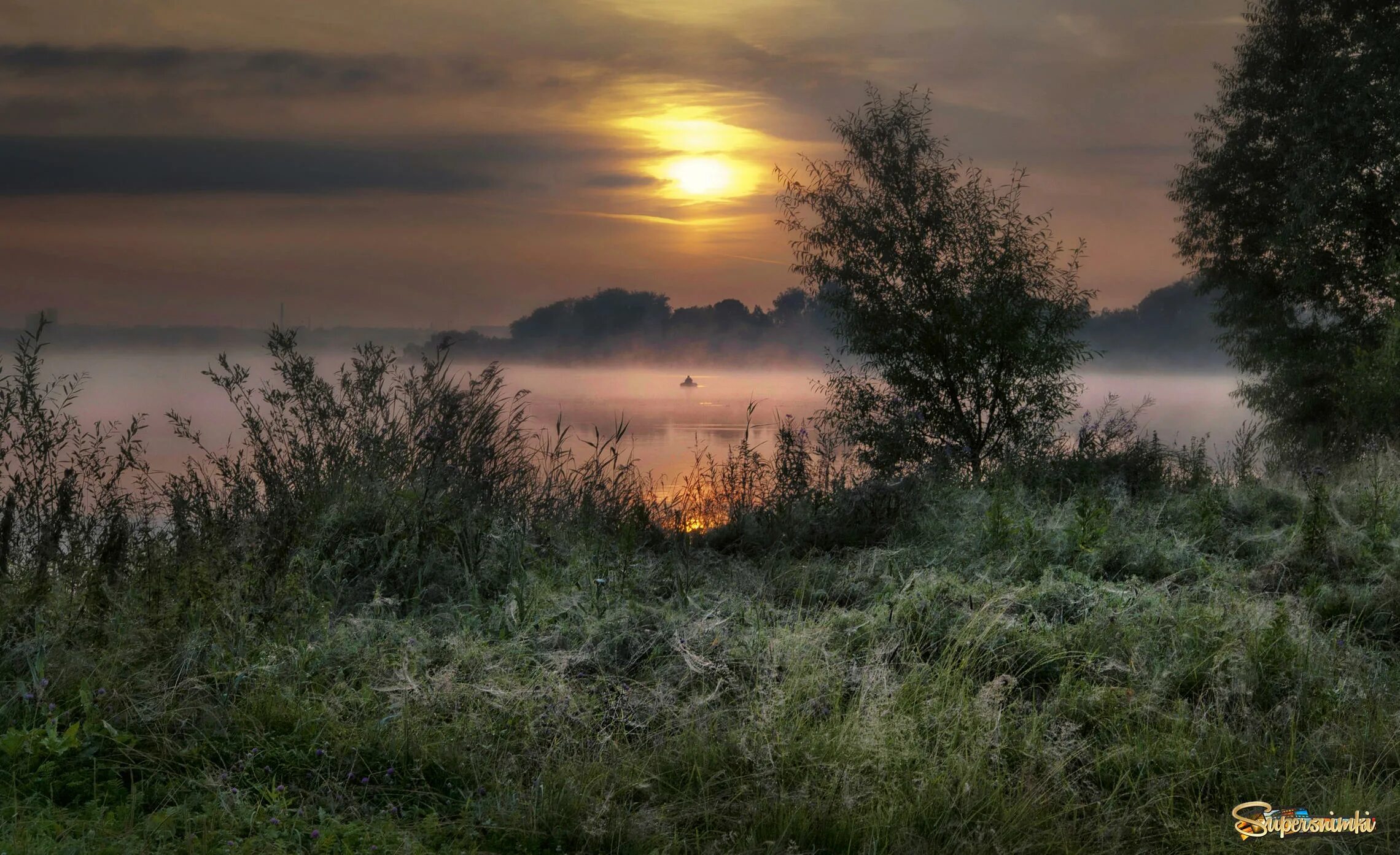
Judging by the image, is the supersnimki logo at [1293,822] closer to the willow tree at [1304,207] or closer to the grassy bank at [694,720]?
the grassy bank at [694,720]

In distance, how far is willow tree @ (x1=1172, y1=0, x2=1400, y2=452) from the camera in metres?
19.1

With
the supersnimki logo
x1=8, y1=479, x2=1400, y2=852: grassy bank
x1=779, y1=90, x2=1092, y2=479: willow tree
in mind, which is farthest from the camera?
x1=779, y1=90, x2=1092, y2=479: willow tree

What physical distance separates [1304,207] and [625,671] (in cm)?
1955

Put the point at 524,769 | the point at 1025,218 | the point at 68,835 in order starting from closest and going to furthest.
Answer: the point at 68,835, the point at 524,769, the point at 1025,218

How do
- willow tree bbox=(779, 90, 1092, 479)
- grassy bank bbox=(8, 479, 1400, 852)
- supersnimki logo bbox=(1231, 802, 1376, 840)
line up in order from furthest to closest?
willow tree bbox=(779, 90, 1092, 479)
supersnimki logo bbox=(1231, 802, 1376, 840)
grassy bank bbox=(8, 479, 1400, 852)

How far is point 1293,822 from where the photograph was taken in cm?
383

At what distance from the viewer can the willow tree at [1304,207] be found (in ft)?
62.7

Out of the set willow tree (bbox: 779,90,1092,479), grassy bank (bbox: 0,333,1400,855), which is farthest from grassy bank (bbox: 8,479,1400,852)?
willow tree (bbox: 779,90,1092,479)

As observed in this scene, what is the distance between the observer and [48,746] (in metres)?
3.79

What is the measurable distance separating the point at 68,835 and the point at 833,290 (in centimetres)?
1275

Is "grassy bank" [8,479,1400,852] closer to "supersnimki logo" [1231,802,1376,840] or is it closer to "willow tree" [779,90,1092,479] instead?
"supersnimki logo" [1231,802,1376,840]

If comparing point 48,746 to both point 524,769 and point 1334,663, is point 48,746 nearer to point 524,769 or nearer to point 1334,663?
point 524,769

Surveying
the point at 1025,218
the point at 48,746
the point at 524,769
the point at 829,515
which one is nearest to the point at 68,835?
the point at 48,746

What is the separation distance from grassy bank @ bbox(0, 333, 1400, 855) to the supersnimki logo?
0.05 m
